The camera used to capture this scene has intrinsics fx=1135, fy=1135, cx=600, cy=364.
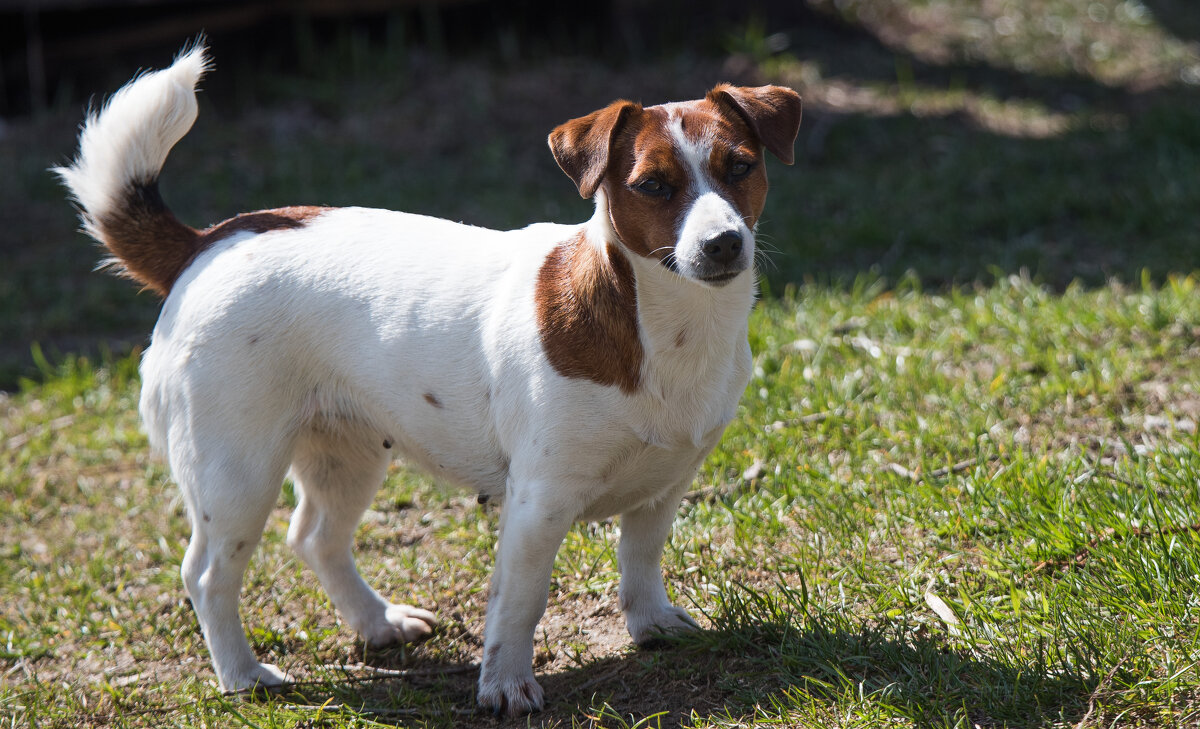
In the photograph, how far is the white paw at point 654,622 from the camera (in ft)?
10.6

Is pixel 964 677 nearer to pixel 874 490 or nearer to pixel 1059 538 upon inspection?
pixel 1059 538

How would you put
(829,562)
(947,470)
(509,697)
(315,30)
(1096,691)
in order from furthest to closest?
1. (315,30)
2. (947,470)
3. (829,562)
4. (509,697)
5. (1096,691)

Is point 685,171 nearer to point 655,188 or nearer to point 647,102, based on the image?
point 655,188

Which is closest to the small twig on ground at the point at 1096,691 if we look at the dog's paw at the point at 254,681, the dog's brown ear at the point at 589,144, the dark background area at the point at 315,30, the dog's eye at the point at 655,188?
the dog's eye at the point at 655,188

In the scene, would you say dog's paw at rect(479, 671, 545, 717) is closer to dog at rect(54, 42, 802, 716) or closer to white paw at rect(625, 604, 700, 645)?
dog at rect(54, 42, 802, 716)

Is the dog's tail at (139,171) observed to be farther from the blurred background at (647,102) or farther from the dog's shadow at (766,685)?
the blurred background at (647,102)

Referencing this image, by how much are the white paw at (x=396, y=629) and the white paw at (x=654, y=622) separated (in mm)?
688

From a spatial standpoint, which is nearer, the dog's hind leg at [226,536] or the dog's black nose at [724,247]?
the dog's black nose at [724,247]

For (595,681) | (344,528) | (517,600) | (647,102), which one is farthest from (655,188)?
(647,102)

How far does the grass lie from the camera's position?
2.92 m

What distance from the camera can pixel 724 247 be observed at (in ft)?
8.66

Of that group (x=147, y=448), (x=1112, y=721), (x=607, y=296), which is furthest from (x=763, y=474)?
(x=147, y=448)

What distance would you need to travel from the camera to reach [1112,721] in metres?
2.53

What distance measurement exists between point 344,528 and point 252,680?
514 mm
